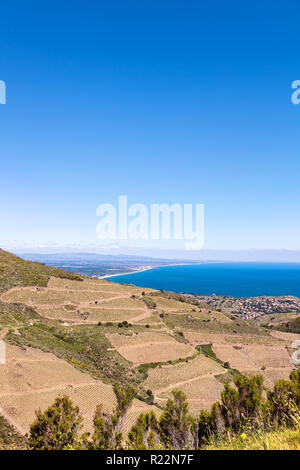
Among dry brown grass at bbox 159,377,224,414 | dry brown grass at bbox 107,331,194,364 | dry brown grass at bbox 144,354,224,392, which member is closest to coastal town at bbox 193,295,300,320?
dry brown grass at bbox 107,331,194,364

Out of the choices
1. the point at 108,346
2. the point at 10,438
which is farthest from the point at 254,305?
the point at 10,438

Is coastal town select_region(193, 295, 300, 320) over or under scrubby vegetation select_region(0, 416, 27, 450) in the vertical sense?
under

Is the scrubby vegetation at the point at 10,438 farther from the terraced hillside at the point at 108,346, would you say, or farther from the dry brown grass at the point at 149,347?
the dry brown grass at the point at 149,347

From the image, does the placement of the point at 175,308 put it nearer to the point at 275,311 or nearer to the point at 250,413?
the point at 250,413

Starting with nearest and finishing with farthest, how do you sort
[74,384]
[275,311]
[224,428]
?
1. [224,428]
2. [74,384]
3. [275,311]

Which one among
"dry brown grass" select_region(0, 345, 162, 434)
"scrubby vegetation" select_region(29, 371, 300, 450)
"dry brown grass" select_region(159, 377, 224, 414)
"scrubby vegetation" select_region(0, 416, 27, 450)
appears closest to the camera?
"scrubby vegetation" select_region(29, 371, 300, 450)

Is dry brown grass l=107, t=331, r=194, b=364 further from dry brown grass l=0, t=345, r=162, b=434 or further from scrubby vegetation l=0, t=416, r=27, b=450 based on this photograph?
scrubby vegetation l=0, t=416, r=27, b=450

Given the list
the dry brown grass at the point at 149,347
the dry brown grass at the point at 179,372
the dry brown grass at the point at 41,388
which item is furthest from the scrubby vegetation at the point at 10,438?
the dry brown grass at the point at 149,347

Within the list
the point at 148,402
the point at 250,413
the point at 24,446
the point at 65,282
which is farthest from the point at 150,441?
the point at 65,282

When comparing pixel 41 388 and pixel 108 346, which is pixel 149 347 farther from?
pixel 41 388
